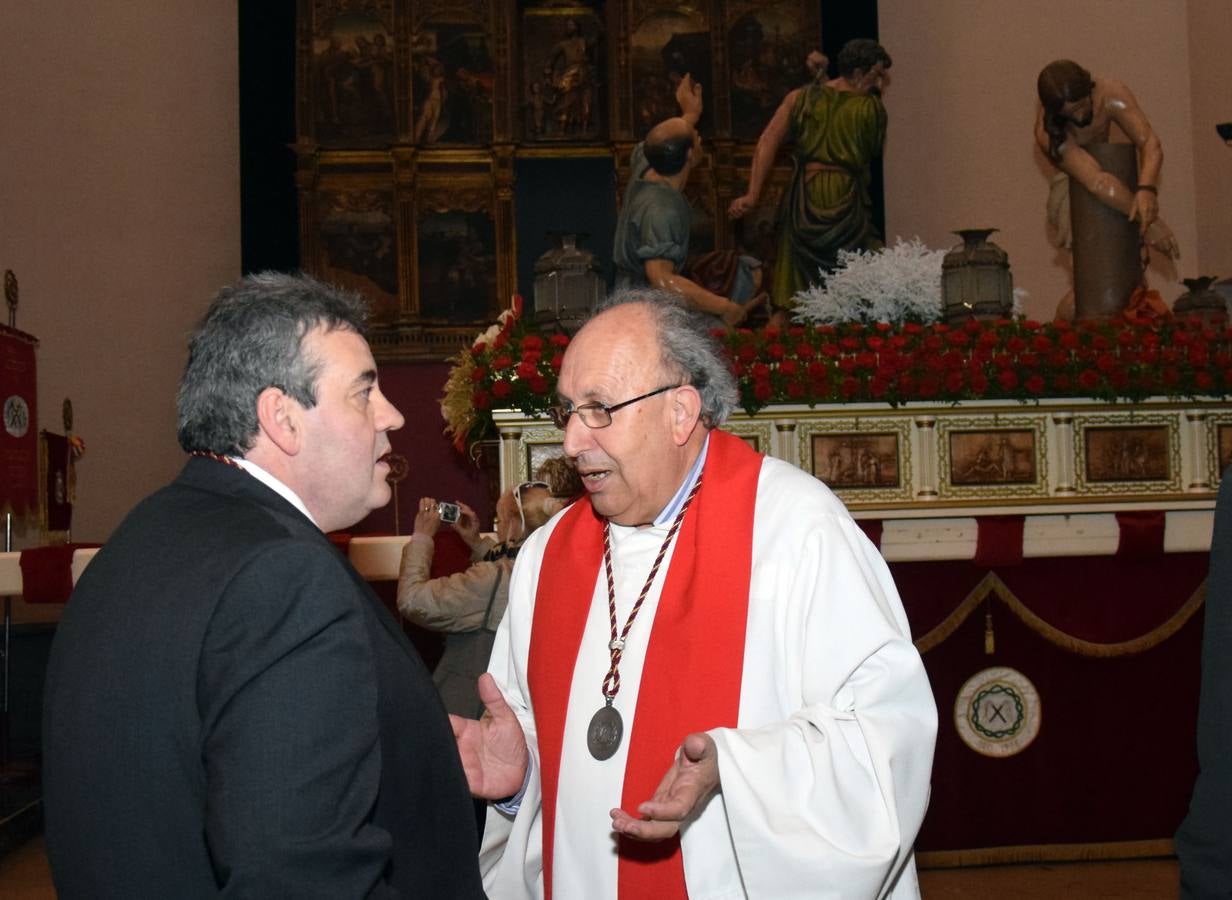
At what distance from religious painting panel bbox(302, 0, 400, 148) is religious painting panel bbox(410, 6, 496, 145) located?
0.79 feet

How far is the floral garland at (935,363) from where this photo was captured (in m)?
5.39

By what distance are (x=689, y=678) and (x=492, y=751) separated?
1.38ft

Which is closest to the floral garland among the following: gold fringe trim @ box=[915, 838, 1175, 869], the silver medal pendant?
gold fringe trim @ box=[915, 838, 1175, 869]

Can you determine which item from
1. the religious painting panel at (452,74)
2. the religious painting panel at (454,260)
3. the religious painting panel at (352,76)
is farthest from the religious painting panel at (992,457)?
the religious painting panel at (352,76)

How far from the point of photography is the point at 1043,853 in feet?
18.4

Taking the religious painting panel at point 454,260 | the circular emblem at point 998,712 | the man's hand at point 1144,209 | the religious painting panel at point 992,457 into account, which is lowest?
the circular emblem at point 998,712

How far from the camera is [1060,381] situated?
18.0 feet

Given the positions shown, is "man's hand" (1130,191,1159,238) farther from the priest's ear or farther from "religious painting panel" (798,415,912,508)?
the priest's ear

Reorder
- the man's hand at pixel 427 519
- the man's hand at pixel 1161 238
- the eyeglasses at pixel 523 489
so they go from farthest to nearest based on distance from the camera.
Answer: the man's hand at pixel 1161 238 → the man's hand at pixel 427 519 → the eyeglasses at pixel 523 489

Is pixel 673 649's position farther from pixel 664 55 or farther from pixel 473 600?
pixel 664 55

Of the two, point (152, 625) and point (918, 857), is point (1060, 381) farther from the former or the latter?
point (152, 625)

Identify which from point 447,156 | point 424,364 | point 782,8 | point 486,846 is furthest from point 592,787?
point 782,8

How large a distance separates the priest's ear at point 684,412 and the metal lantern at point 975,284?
10.6 feet

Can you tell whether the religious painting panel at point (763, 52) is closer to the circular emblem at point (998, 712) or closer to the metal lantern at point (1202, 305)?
the metal lantern at point (1202, 305)
